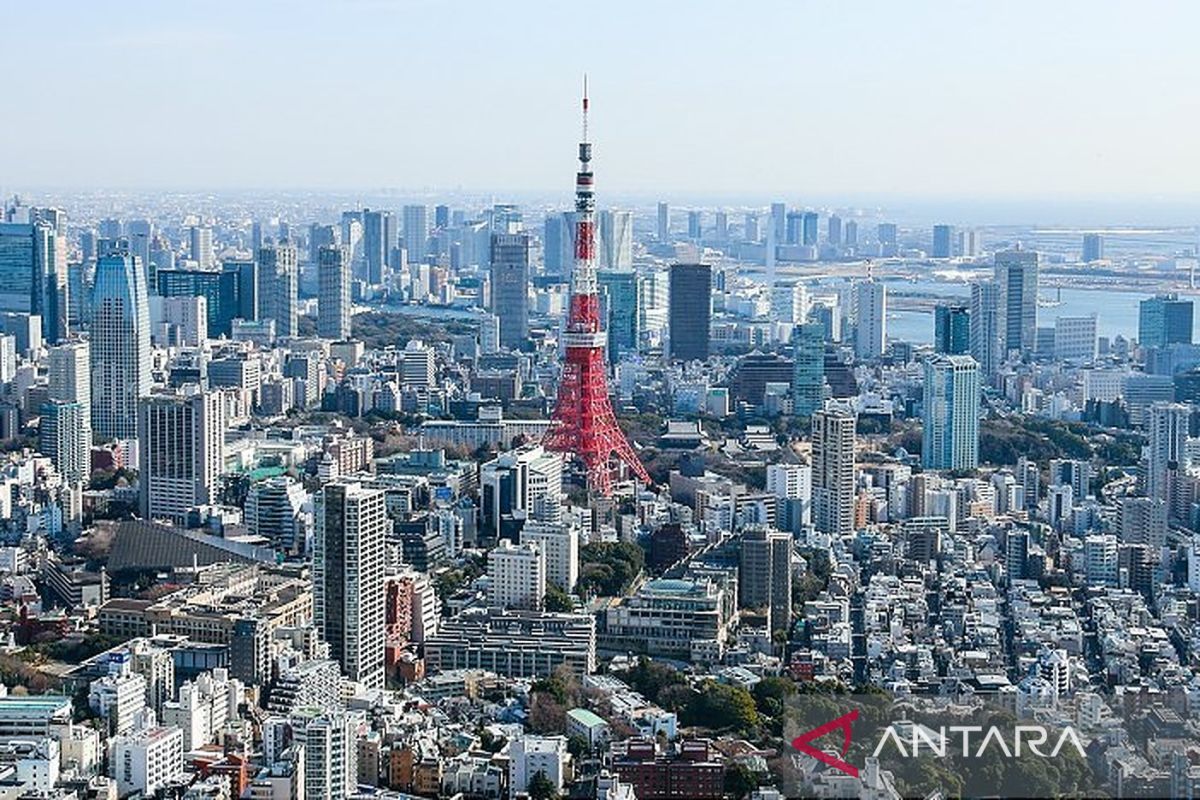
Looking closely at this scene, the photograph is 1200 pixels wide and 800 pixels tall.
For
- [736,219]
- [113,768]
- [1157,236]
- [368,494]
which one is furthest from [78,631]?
[736,219]

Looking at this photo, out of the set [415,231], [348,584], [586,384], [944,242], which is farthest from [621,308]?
[348,584]

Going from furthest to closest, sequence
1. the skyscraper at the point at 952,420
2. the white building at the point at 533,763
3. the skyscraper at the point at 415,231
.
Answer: the skyscraper at the point at 415,231, the skyscraper at the point at 952,420, the white building at the point at 533,763

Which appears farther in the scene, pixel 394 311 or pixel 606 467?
pixel 394 311

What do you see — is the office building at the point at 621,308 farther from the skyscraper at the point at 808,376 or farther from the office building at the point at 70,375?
the office building at the point at 70,375

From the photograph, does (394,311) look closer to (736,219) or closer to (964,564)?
(736,219)

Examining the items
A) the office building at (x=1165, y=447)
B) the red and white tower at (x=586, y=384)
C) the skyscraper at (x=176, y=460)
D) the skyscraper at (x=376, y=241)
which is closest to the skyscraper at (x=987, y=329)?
the office building at (x=1165, y=447)

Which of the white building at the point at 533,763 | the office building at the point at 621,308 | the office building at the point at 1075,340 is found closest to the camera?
the white building at the point at 533,763
